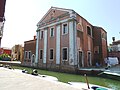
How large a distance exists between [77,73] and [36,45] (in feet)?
35.8

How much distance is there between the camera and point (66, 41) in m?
19.8

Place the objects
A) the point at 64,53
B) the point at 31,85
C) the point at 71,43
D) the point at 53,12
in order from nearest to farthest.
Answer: the point at 31,85
the point at 71,43
the point at 64,53
the point at 53,12

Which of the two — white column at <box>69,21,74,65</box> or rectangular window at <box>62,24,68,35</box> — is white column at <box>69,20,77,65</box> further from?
rectangular window at <box>62,24,68,35</box>

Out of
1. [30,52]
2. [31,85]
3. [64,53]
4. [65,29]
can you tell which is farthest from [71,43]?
[31,85]

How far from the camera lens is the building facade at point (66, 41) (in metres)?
19.0

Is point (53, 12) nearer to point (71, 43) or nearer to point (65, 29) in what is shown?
point (65, 29)

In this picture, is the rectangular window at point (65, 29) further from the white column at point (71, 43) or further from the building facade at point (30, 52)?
the building facade at point (30, 52)

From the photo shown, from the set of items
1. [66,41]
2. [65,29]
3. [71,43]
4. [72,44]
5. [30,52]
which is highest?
[65,29]

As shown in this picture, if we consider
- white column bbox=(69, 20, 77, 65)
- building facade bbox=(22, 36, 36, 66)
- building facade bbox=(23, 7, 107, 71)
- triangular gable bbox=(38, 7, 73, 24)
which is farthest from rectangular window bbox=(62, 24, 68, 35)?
building facade bbox=(22, 36, 36, 66)

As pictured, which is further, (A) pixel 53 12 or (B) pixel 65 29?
(A) pixel 53 12

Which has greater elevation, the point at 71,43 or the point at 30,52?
the point at 71,43

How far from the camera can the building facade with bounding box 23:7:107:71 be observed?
19.0 metres

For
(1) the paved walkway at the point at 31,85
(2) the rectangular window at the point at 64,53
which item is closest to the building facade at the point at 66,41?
(2) the rectangular window at the point at 64,53

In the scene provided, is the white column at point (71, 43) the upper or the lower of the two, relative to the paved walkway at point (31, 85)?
upper
